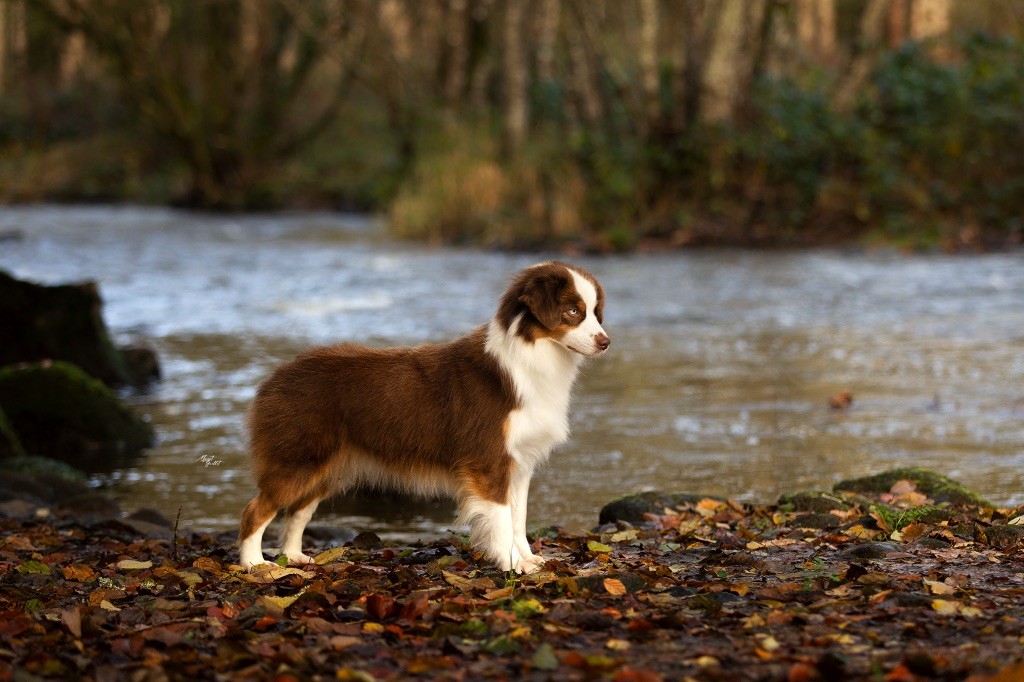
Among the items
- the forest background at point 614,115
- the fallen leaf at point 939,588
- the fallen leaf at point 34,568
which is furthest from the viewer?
the forest background at point 614,115

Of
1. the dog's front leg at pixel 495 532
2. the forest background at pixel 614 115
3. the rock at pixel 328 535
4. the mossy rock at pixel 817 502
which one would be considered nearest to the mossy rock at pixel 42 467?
the rock at pixel 328 535

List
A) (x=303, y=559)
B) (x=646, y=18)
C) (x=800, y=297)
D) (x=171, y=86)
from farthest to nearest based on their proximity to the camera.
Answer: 1. (x=171, y=86)
2. (x=646, y=18)
3. (x=800, y=297)
4. (x=303, y=559)

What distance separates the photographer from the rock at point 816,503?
7465 mm

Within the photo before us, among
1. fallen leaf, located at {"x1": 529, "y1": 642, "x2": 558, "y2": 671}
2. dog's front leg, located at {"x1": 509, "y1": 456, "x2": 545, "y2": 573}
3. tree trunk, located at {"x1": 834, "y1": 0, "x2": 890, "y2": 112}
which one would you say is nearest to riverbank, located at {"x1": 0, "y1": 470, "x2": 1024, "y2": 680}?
fallen leaf, located at {"x1": 529, "y1": 642, "x2": 558, "y2": 671}

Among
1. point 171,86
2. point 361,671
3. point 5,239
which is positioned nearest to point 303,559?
point 361,671

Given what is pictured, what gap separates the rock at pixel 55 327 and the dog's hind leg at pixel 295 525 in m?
6.62

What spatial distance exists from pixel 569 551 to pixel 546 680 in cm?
231

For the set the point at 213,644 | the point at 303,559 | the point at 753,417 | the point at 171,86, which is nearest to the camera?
the point at 213,644

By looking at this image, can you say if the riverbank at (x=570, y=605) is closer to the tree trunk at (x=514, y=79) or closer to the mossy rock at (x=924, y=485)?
the mossy rock at (x=924, y=485)

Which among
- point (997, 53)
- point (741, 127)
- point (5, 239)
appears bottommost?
point (5, 239)

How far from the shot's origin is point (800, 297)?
683 inches

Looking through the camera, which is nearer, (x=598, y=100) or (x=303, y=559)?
(x=303, y=559)

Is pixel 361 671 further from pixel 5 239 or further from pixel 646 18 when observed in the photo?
pixel 5 239

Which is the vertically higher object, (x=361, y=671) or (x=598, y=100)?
(x=598, y=100)
